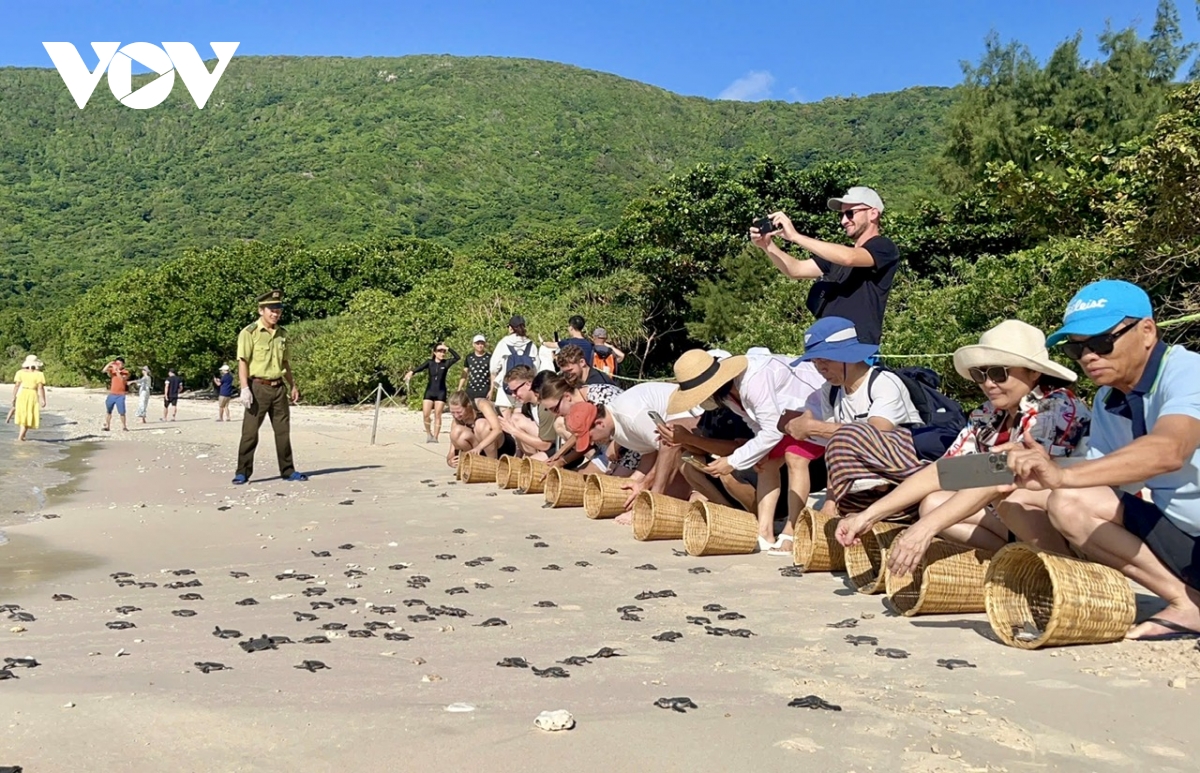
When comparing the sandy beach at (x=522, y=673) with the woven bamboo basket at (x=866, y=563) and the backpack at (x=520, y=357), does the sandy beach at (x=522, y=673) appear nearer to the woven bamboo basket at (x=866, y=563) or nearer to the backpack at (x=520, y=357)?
the woven bamboo basket at (x=866, y=563)

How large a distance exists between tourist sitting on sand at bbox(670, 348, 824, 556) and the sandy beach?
0.49m

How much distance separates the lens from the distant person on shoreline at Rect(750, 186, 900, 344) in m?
6.20

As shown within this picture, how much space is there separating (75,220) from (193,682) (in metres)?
115

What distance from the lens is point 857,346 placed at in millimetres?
5699

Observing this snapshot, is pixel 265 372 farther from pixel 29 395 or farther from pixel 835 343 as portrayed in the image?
pixel 29 395

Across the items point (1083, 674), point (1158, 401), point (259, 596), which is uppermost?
point (1158, 401)

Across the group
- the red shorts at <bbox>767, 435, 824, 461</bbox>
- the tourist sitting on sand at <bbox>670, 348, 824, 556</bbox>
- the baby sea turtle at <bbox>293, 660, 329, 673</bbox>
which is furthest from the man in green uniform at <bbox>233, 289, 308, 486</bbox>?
the baby sea turtle at <bbox>293, 660, 329, 673</bbox>

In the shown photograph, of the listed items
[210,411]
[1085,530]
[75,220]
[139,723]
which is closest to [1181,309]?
[1085,530]

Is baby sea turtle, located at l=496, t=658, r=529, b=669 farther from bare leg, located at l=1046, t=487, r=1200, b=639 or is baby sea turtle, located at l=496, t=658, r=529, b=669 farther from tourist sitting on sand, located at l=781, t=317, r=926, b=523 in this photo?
bare leg, located at l=1046, t=487, r=1200, b=639

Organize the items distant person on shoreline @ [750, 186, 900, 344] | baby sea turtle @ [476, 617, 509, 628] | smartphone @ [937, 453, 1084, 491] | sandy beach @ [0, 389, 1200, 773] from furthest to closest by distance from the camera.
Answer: distant person on shoreline @ [750, 186, 900, 344] → baby sea turtle @ [476, 617, 509, 628] → smartphone @ [937, 453, 1084, 491] → sandy beach @ [0, 389, 1200, 773]

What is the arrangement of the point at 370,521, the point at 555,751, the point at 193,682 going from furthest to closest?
the point at 370,521 → the point at 193,682 → the point at 555,751

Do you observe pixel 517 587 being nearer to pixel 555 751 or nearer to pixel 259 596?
pixel 259 596

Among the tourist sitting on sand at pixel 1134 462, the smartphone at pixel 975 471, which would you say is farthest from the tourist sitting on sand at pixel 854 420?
the tourist sitting on sand at pixel 1134 462

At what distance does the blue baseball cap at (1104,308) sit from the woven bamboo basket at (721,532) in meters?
2.80
